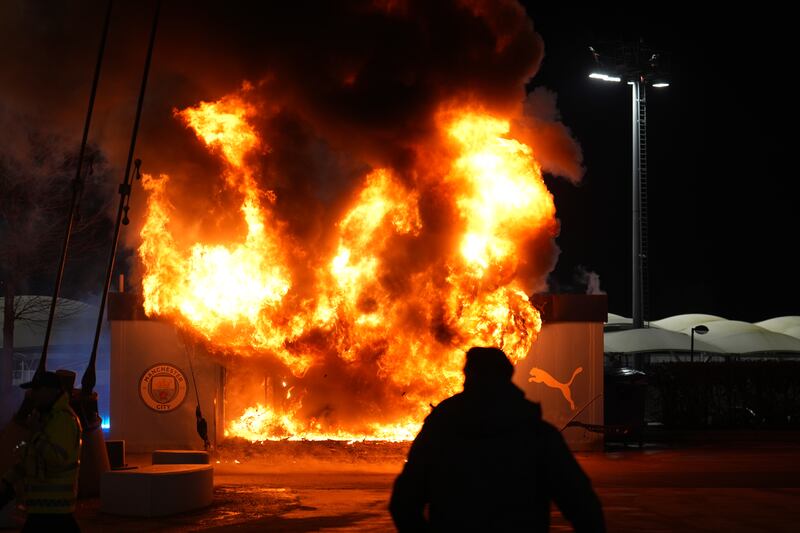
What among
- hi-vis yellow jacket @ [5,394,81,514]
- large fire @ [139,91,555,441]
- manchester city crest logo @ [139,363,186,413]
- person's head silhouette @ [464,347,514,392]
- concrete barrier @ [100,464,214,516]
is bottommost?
concrete barrier @ [100,464,214,516]

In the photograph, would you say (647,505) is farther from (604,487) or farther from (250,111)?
(250,111)

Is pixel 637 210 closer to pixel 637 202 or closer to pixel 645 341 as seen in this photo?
pixel 637 202

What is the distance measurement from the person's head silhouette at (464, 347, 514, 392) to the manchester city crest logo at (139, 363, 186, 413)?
14625mm

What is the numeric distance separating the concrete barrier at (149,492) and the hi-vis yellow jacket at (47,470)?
4593 millimetres

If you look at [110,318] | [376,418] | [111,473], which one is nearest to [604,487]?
[376,418]

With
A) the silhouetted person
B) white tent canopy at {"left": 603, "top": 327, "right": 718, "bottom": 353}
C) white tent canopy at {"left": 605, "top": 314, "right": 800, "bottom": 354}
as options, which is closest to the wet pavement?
the silhouetted person

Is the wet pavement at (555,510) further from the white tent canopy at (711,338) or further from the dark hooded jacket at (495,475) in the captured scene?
the white tent canopy at (711,338)

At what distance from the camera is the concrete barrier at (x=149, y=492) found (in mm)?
10906

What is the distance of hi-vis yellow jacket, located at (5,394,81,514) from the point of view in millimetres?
6340

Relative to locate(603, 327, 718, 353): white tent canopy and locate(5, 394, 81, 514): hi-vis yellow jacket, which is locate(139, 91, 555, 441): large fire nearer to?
locate(5, 394, 81, 514): hi-vis yellow jacket

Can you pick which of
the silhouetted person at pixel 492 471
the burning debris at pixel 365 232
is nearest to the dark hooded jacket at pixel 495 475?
the silhouetted person at pixel 492 471

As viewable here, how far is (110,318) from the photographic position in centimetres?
1808

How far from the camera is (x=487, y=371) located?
158 inches

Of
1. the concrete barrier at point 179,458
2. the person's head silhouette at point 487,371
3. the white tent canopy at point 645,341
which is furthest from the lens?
the white tent canopy at point 645,341
